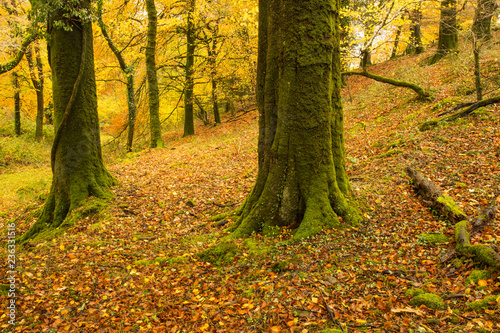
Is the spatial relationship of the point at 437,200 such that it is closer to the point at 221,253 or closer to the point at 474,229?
the point at 474,229

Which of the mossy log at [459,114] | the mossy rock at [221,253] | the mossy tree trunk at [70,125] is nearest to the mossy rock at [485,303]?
the mossy rock at [221,253]

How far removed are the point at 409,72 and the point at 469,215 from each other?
13599mm

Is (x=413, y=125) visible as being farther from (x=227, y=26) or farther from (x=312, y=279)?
(x=227, y=26)

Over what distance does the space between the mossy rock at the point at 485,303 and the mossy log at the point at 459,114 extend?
709 centimetres

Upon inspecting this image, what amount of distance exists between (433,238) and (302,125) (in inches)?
98.0

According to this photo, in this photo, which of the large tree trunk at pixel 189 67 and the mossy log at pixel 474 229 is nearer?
the mossy log at pixel 474 229

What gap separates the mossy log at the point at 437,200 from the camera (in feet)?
14.0

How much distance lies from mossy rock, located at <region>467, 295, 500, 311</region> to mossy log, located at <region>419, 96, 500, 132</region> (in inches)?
279

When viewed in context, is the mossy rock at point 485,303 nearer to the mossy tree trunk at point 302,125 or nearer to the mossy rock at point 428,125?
the mossy tree trunk at point 302,125

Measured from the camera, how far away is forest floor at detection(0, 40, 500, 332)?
302 centimetres

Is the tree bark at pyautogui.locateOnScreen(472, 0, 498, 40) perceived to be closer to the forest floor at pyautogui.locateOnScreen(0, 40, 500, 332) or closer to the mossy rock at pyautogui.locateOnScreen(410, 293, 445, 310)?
the forest floor at pyautogui.locateOnScreen(0, 40, 500, 332)

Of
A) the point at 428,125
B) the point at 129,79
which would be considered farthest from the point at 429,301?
the point at 129,79

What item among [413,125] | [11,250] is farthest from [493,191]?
[11,250]

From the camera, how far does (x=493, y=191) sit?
4.88 meters
